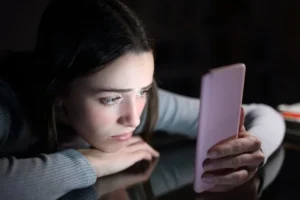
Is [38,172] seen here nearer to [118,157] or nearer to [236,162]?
[118,157]

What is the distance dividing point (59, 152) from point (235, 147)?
0.26m

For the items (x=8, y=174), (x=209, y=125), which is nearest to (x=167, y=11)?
(x=209, y=125)

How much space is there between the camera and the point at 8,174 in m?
0.56

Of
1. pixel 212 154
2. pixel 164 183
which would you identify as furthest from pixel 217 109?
pixel 164 183

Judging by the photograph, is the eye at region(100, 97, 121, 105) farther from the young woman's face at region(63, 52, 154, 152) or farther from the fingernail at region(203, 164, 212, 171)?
the fingernail at region(203, 164, 212, 171)

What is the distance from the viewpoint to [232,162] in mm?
638

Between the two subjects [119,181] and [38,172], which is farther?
[119,181]

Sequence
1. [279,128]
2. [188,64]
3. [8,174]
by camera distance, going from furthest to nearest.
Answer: [188,64]
[279,128]
[8,174]

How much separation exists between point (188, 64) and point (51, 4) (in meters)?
0.39

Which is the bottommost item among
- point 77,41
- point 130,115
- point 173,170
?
point 173,170

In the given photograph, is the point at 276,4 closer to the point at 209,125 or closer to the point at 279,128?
the point at 279,128

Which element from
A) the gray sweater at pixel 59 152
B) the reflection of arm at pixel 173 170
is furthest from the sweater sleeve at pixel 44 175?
the reflection of arm at pixel 173 170

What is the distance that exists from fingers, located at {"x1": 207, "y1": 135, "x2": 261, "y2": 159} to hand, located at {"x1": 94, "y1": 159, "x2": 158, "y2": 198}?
15 cm

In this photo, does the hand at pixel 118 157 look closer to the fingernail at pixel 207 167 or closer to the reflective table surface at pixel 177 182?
the reflective table surface at pixel 177 182
